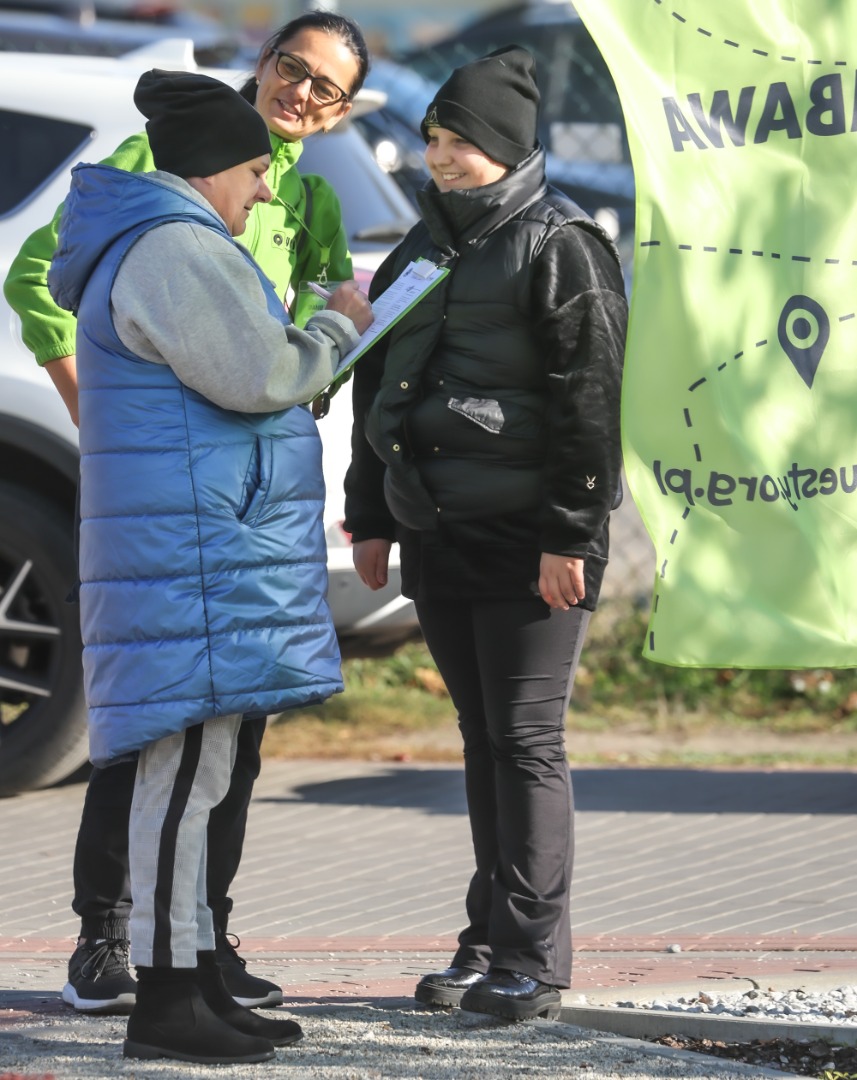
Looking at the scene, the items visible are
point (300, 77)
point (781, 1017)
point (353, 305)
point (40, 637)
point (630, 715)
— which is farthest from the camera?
point (630, 715)

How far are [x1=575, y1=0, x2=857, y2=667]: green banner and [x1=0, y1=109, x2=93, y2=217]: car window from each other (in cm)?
320

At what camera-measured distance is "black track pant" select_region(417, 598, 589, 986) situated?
13.6 feet

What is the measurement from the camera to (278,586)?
148 inches

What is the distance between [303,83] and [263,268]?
0.42 m

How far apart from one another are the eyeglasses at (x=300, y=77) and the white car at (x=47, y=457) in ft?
6.47

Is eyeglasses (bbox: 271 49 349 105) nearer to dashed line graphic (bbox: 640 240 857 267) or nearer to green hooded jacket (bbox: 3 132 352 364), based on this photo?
green hooded jacket (bbox: 3 132 352 364)

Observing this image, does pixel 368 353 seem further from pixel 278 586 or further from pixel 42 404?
pixel 42 404

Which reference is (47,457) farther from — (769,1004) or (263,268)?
(769,1004)

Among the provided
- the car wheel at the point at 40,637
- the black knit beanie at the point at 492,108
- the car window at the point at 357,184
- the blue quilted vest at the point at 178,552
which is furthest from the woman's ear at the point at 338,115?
the car wheel at the point at 40,637

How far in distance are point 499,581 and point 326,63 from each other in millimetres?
1230

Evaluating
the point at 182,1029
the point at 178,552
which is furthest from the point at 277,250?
Result: the point at 182,1029

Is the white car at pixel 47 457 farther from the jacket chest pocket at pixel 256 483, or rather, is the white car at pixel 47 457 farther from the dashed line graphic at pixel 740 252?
the dashed line graphic at pixel 740 252

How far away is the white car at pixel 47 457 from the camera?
6.36m

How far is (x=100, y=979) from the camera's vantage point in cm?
430
